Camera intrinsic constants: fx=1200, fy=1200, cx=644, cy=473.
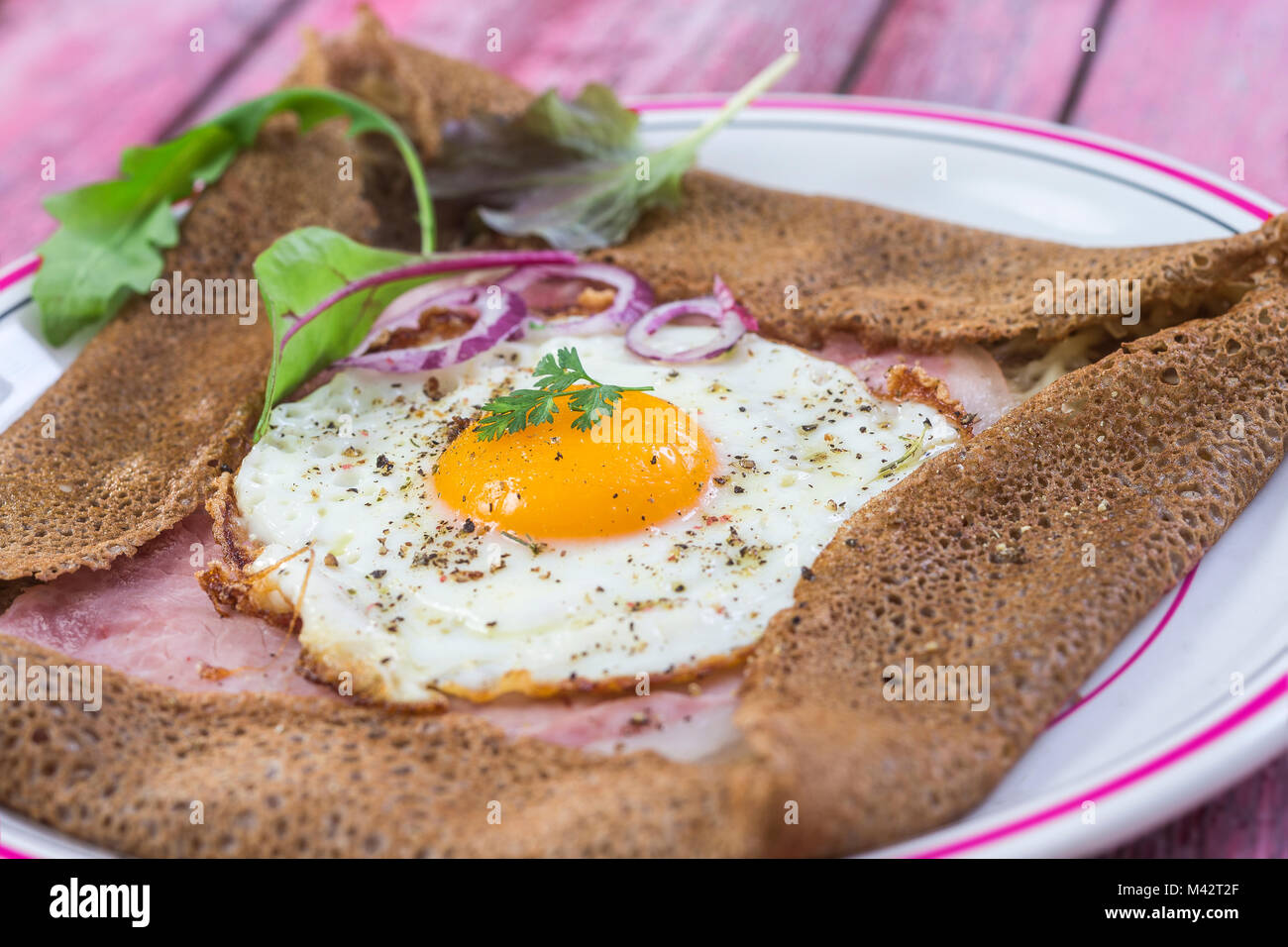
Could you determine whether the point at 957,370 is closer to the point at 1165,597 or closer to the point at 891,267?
the point at 891,267

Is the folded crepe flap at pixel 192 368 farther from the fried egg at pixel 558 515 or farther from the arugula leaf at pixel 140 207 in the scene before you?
the fried egg at pixel 558 515

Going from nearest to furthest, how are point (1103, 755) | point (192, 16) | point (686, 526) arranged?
point (1103, 755) → point (686, 526) → point (192, 16)

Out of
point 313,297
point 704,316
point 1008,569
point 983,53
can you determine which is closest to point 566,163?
point 704,316

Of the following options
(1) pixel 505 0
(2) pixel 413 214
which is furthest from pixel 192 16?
(2) pixel 413 214

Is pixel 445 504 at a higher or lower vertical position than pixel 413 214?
lower

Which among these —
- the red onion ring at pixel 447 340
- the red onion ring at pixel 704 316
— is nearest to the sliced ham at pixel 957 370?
the red onion ring at pixel 704 316
